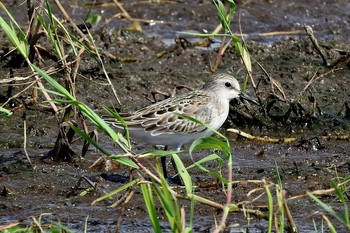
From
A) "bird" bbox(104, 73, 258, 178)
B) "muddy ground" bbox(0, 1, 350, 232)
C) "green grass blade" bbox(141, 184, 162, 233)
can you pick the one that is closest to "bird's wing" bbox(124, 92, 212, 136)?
"bird" bbox(104, 73, 258, 178)

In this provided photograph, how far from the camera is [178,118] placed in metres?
8.76

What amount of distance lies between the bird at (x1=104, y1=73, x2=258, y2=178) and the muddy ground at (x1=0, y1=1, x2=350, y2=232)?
0.34 metres

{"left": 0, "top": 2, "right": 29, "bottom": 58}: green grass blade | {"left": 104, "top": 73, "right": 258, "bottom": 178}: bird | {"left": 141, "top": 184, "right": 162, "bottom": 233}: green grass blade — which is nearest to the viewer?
{"left": 141, "top": 184, "right": 162, "bottom": 233}: green grass blade

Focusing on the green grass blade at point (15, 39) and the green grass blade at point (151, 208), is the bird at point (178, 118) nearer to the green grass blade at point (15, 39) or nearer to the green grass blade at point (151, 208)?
the green grass blade at point (15, 39)

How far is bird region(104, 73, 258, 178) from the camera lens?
869 cm

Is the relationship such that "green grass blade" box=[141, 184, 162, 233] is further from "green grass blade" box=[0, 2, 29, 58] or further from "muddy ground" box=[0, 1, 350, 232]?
Answer: "green grass blade" box=[0, 2, 29, 58]

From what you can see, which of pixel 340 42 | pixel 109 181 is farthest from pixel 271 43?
pixel 109 181

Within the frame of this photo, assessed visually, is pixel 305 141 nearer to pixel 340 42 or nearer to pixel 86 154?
pixel 86 154

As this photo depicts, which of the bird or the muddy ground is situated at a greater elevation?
the bird

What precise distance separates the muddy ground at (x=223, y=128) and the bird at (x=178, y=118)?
13.3 inches

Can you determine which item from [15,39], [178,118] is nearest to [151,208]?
[15,39]

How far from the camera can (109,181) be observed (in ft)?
27.0

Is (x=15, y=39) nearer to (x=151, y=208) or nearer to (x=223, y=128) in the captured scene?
(x=151, y=208)

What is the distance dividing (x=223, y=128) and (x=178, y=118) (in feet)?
4.43
